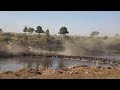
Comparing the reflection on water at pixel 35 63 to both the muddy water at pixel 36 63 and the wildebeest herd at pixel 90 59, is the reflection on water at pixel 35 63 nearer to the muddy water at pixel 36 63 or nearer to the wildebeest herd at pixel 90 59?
the muddy water at pixel 36 63

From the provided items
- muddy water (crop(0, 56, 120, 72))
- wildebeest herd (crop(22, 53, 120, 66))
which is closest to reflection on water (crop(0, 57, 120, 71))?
muddy water (crop(0, 56, 120, 72))

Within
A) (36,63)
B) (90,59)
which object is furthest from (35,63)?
(90,59)

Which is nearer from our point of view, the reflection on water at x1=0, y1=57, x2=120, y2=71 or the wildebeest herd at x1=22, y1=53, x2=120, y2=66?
the reflection on water at x1=0, y1=57, x2=120, y2=71

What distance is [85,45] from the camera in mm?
11508

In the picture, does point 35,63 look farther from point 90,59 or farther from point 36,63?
point 90,59

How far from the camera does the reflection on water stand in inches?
372

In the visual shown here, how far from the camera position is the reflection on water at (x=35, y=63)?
372 inches

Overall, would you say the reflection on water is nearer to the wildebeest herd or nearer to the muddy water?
the muddy water

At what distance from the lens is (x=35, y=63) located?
984cm
